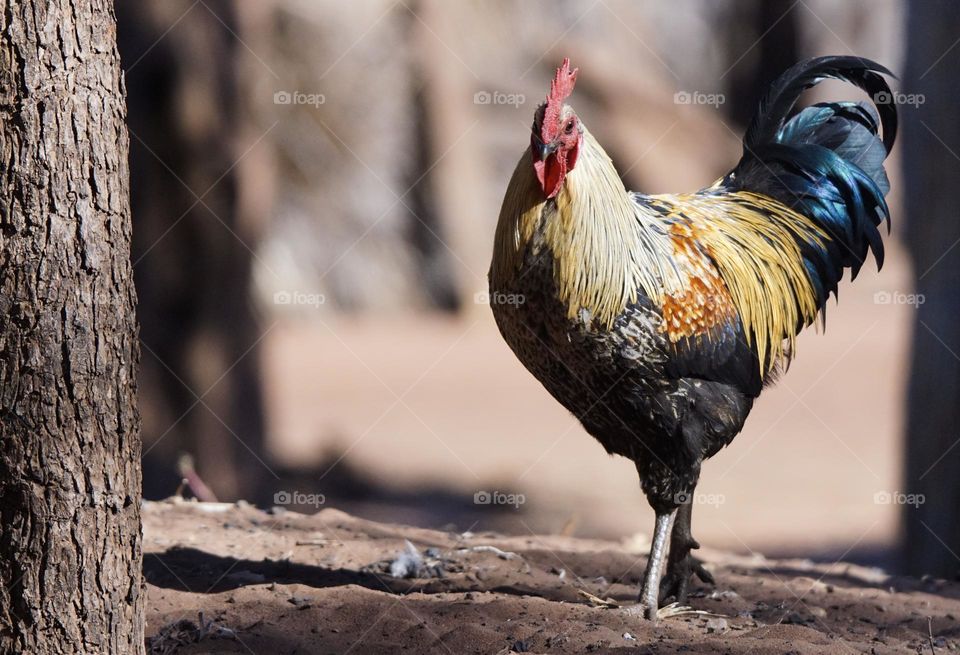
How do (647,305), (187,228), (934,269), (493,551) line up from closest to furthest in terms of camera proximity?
(647,305) → (493,551) → (934,269) → (187,228)

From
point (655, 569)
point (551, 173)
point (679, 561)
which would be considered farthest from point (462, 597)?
point (551, 173)

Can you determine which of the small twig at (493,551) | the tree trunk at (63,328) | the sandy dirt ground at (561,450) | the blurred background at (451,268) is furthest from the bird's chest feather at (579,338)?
the blurred background at (451,268)

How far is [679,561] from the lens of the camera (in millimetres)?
4477

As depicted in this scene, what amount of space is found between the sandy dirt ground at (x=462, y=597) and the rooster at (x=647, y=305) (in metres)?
0.33

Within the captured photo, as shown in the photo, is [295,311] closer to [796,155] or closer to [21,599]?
[796,155]

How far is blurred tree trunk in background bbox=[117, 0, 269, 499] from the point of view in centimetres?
716

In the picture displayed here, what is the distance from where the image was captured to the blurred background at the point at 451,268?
21.1 feet

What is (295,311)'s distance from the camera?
17219 mm

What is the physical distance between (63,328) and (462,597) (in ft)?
6.51

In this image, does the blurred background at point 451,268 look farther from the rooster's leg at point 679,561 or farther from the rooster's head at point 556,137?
the rooster's head at point 556,137

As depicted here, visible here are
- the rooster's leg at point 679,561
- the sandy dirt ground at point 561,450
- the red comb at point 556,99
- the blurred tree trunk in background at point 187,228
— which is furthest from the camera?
the sandy dirt ground at point 561,450

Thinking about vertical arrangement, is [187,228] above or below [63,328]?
above

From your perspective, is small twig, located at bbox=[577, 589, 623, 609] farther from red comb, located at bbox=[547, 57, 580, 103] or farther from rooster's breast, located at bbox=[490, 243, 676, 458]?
red comb, located at bbox=[547, 57, 580, 103]

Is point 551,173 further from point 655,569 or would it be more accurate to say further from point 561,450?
point 561,450
